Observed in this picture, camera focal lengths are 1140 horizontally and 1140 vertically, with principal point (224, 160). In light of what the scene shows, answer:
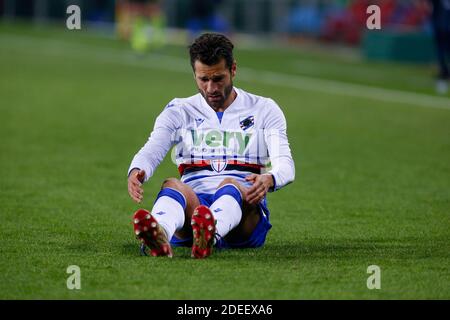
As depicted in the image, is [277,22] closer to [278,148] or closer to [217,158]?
[217,158]

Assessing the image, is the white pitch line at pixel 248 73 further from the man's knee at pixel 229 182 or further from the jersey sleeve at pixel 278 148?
the man's knee at pixel 229 182

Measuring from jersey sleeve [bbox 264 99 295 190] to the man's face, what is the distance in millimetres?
351

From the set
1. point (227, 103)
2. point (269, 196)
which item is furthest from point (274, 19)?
point (227, 103)

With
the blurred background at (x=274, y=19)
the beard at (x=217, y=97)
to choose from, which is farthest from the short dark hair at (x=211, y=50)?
the blurred background at (x=274, y=19)

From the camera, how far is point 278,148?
24.2 feet

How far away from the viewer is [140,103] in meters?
18.4

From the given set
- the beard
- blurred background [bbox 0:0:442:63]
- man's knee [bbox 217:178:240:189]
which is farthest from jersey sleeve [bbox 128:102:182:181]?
blurred background [bbox 0:0:442:63]

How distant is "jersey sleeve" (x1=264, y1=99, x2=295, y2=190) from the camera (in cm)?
715

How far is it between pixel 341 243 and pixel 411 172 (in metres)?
4.21

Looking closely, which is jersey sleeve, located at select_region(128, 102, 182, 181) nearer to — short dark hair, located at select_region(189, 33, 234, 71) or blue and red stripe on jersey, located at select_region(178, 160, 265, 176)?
blue and red stripe on jersey, located at select_region(178, 160, 265, 176)

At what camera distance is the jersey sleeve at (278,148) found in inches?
282

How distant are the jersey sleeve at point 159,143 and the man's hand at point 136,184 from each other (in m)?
0.07

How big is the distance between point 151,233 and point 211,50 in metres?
1.28
